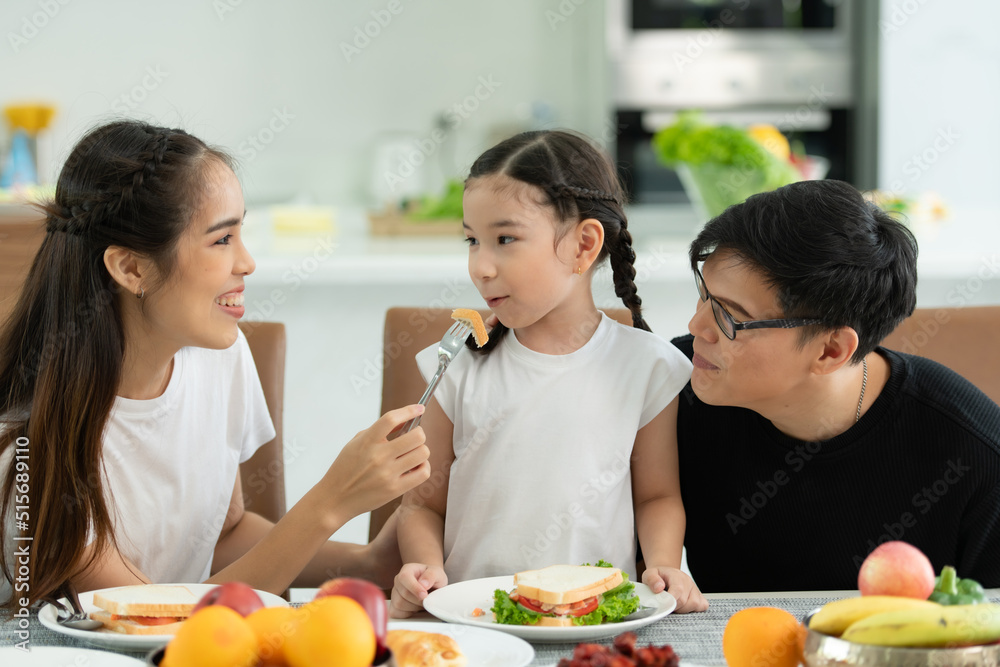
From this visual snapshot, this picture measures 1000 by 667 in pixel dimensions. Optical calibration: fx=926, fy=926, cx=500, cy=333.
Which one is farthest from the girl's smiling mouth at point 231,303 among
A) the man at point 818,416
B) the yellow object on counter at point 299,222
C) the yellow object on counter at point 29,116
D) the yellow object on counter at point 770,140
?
the yellow object on counter at point 29,116

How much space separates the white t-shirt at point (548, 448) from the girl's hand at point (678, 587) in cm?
18

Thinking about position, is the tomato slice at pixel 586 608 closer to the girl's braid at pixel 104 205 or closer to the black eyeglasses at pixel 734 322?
the black eyeglasses at pixel 734 322

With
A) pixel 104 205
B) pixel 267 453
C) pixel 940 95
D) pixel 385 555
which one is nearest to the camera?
pixel 104 205

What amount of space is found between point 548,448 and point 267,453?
52cm

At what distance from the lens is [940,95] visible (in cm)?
367

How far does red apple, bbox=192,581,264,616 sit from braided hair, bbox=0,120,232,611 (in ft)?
1.71

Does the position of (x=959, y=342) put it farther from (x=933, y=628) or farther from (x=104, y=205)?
(x=104, y=205)

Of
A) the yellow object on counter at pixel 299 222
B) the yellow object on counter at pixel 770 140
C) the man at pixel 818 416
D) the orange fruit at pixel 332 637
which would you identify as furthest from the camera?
the yellow object on counter at pixel 299 222

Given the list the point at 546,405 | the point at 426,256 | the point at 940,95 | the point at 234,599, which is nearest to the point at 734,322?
the point at 546,405

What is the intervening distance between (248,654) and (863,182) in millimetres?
3753

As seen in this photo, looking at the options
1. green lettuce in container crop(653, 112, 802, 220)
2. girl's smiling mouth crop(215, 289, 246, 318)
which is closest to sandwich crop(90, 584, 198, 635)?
girl's smiling mouth crop(215, 289, 246, 318)

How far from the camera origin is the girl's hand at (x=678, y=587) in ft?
3.23

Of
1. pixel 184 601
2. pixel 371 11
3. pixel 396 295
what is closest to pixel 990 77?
pixel 371 11

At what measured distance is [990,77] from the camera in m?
3.65
